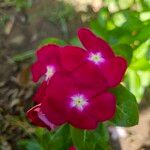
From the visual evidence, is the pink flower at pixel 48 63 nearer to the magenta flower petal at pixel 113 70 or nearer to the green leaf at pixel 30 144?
the magenta flower petal at pixel 113 70

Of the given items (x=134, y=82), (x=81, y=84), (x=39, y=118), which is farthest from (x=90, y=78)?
(x=134, y=82)

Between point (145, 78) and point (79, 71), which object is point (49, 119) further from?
point (145, 78)

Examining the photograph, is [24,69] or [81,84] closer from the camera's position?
[81,84]

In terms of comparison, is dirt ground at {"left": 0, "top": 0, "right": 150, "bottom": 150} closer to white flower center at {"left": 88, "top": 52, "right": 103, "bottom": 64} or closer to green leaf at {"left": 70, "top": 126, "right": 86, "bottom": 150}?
green leaf at {"left": 70, "top": 126, "right": 86, "bottom": 150}

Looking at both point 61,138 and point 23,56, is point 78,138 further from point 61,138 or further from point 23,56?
point 23,56

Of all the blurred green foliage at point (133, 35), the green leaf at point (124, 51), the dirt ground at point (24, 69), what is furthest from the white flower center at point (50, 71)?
the dirt ground at point (24, 69)

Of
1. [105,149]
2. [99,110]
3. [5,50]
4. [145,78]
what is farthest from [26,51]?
[99,110]
